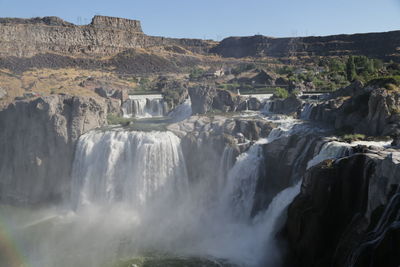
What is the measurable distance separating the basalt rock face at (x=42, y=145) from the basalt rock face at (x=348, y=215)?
21.5 metres

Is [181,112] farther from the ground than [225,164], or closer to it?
farther from the ground

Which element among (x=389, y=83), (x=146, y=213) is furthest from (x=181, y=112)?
(x=389, y=83)

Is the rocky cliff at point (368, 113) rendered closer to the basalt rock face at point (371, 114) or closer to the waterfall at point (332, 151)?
the basalt rock face at point (371, 114)

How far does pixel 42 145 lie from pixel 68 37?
80.1 meters

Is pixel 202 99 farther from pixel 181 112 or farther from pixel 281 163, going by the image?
pixel 281 163

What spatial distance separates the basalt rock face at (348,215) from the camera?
12711mm

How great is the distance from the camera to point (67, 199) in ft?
105

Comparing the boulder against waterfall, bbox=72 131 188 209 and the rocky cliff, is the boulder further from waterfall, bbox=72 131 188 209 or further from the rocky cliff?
the rocky cliff

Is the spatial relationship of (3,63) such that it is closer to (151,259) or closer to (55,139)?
(55,139)

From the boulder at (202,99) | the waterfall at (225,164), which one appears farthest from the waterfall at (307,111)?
the boulder at (202,99)

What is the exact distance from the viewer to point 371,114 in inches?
963

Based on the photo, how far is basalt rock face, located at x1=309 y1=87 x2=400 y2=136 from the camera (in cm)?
2320

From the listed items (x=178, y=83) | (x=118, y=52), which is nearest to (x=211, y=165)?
(x=178, y=83)

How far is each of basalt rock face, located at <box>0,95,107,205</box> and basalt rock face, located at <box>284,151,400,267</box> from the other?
21.5 meters
